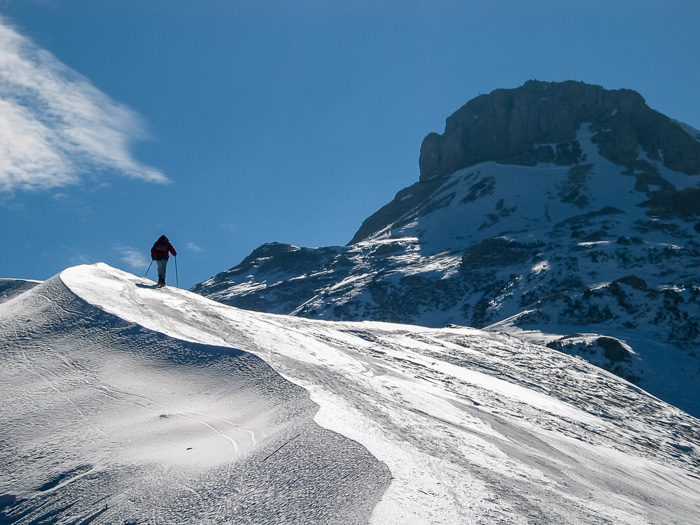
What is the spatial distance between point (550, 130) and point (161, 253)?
102021mm

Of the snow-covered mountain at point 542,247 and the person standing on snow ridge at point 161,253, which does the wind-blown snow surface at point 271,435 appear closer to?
the person standing on snow ridge at point 161,253

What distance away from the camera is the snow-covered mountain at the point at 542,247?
106 ft

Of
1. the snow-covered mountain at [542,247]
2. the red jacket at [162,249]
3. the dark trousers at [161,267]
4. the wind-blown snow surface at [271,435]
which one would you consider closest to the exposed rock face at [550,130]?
the snow-covered mountain at [542,247]

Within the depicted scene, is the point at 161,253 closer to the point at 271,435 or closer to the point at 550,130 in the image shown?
the point at 271,435

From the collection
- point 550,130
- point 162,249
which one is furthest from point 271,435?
point 550,130

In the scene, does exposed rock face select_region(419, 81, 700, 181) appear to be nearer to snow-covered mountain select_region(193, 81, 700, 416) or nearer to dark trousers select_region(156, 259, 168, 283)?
snow-covered mountain select_region(193, 81, 700, 416)

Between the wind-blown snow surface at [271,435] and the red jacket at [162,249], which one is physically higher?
the red jacket at [162,249]

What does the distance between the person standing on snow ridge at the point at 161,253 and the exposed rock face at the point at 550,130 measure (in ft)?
292

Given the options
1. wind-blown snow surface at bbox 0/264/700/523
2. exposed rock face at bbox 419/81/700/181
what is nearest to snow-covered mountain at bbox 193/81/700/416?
exposed rock face at bbox 419/81/700/181

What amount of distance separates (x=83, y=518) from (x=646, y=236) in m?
61.7

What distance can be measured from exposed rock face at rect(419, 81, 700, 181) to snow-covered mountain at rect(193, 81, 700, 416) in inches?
12.5

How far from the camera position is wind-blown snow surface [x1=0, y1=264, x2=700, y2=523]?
3.62 metres

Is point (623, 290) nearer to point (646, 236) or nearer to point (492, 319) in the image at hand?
point (492, 319)

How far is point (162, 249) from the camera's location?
49.7 feet
